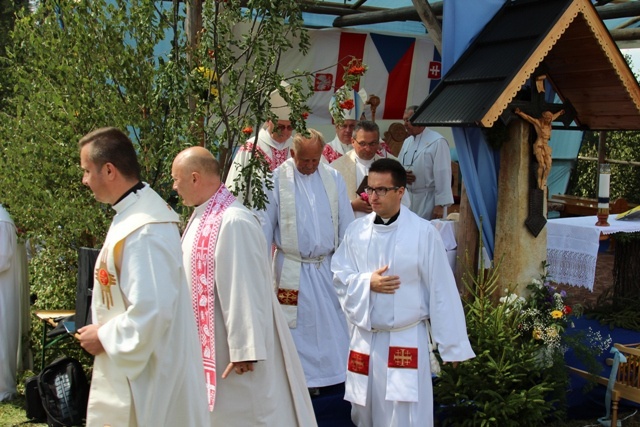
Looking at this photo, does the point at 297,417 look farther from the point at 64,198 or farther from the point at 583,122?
the point at 583,122

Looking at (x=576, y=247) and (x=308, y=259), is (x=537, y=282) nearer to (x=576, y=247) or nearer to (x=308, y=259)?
(x=576, y=247)

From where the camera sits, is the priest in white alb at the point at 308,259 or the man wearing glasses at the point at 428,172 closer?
the priest in white alb at the point at 308,259

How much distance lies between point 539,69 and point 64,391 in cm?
411

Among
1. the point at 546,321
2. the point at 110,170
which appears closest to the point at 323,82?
the point at 546,321

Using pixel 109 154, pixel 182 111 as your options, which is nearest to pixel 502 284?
pixel 182 111

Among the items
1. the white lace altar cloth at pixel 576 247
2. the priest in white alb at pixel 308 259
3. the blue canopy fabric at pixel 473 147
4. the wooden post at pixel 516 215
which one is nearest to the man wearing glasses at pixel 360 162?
the priest in white alb at pixel 308 259

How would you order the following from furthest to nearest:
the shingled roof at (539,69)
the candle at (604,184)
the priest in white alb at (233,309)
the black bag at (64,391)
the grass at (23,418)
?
the candle at (604,184) < the grass at (23,418) < the shingled roof at (539,69) < the black bag at (64,391) < the priest in white alb at (233,309)

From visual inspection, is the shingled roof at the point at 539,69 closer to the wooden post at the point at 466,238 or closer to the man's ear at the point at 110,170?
the wooden post at the point at 466,238

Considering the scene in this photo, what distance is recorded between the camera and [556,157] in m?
13.4

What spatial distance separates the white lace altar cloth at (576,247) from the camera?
6.65 m

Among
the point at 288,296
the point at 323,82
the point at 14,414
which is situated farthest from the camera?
the point at 323,82

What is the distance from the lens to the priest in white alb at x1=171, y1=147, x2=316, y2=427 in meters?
3.91

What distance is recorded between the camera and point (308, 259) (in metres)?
6.05

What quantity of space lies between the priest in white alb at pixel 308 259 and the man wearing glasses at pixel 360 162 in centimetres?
60
